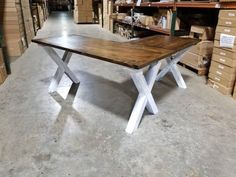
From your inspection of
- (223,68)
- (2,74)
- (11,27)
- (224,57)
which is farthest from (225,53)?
(11,27)

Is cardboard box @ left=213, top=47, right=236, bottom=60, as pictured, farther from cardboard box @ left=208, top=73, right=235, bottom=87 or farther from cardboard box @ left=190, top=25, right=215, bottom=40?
cardboard box @ left=190, top=25, right=215, bottom=40

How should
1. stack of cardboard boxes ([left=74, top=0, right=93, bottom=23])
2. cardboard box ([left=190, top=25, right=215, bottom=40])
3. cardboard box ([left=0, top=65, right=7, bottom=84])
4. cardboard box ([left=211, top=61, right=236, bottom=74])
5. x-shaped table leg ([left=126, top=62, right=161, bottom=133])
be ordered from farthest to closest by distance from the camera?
stack of cardboard boxes ([left=74, top=0, right=93, bottom=23])
cardboard box ([left=190, top=25, right=215, bottom=40])
cardboard box ([left=0, top=65, right=7, bottom=84])
cardboard box ([left=211, top=61, right=236, bottom=74])
x-shaped table leg ([left=126, top=62, right=161, bottom=133])

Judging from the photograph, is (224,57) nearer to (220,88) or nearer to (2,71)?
(220,88)

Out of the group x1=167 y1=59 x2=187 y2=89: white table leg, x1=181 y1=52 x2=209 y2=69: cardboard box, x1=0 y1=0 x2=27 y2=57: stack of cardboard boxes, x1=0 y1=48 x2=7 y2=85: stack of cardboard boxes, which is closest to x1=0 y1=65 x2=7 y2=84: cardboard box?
x1=0 y1=48 x2=7 y2=85: stack of cardboard boxes

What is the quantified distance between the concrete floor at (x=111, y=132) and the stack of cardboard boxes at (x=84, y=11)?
7.33m

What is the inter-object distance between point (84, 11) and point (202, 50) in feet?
25.0

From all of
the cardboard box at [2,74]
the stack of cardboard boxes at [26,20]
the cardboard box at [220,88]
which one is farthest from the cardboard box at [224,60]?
the stack of cardboard boxes at [26,20]

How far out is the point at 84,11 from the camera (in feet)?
30.9

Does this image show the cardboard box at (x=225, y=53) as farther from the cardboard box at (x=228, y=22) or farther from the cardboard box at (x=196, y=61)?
the cardboard box at (x=196, y=61)

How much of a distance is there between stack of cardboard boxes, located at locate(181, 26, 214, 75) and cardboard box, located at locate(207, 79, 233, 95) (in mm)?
395

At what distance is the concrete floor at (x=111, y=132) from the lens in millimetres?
1409

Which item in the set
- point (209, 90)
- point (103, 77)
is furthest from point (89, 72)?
point (209, 90)

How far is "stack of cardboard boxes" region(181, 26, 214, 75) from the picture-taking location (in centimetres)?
292

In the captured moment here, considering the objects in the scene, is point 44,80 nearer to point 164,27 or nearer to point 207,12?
point 164,27
